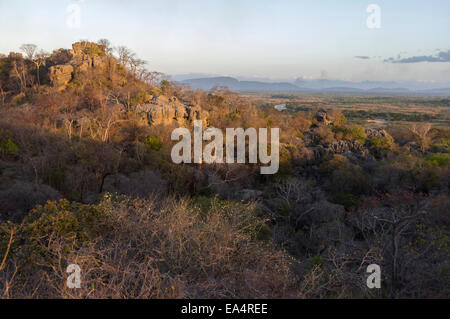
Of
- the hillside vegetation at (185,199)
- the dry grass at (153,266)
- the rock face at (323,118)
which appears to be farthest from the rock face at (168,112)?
the dry grass at (153,266)

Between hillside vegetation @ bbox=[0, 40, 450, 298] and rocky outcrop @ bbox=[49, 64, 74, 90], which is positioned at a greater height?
rocky outcrop @ bbox=[49, 64, 74, 90]

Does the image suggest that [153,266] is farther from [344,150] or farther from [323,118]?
[323,118]

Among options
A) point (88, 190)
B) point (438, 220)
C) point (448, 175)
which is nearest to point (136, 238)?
point (88, 190)

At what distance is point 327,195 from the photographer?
873 inches

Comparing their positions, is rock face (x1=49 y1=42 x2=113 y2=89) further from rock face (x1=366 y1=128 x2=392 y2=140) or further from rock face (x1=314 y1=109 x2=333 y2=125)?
rock face (x1=366 y1=128 x2=392 y2=140)

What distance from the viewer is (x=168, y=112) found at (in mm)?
30594

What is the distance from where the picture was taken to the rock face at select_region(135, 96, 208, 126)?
29312mm

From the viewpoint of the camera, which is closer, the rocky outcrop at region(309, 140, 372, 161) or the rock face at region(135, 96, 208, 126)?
the rock face at region(135, 96, 208, 126)

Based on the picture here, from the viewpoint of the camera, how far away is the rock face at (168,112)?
29312 millimetres

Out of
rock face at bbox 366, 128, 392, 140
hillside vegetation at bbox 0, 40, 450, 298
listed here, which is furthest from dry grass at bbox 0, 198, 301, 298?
rock face at bbox 366, 128, 392, 140

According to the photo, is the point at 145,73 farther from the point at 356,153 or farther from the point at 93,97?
the point at 356,153

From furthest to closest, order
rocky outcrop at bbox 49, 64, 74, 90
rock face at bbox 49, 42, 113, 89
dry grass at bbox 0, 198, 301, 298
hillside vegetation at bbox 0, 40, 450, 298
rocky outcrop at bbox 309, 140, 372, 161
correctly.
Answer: rock face at bbox 49, 42, 113, 89 < rocky outcrop at bbox 49, 64, 74, 90 < rocky outcrop at bbox 309, 140, 372, 161 < hillside vegetation at bbox 0, 40, 450, 298 < dry grass at bbox 0, 198, 301, 298

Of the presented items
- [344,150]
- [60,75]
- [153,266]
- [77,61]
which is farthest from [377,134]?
[60,75]
